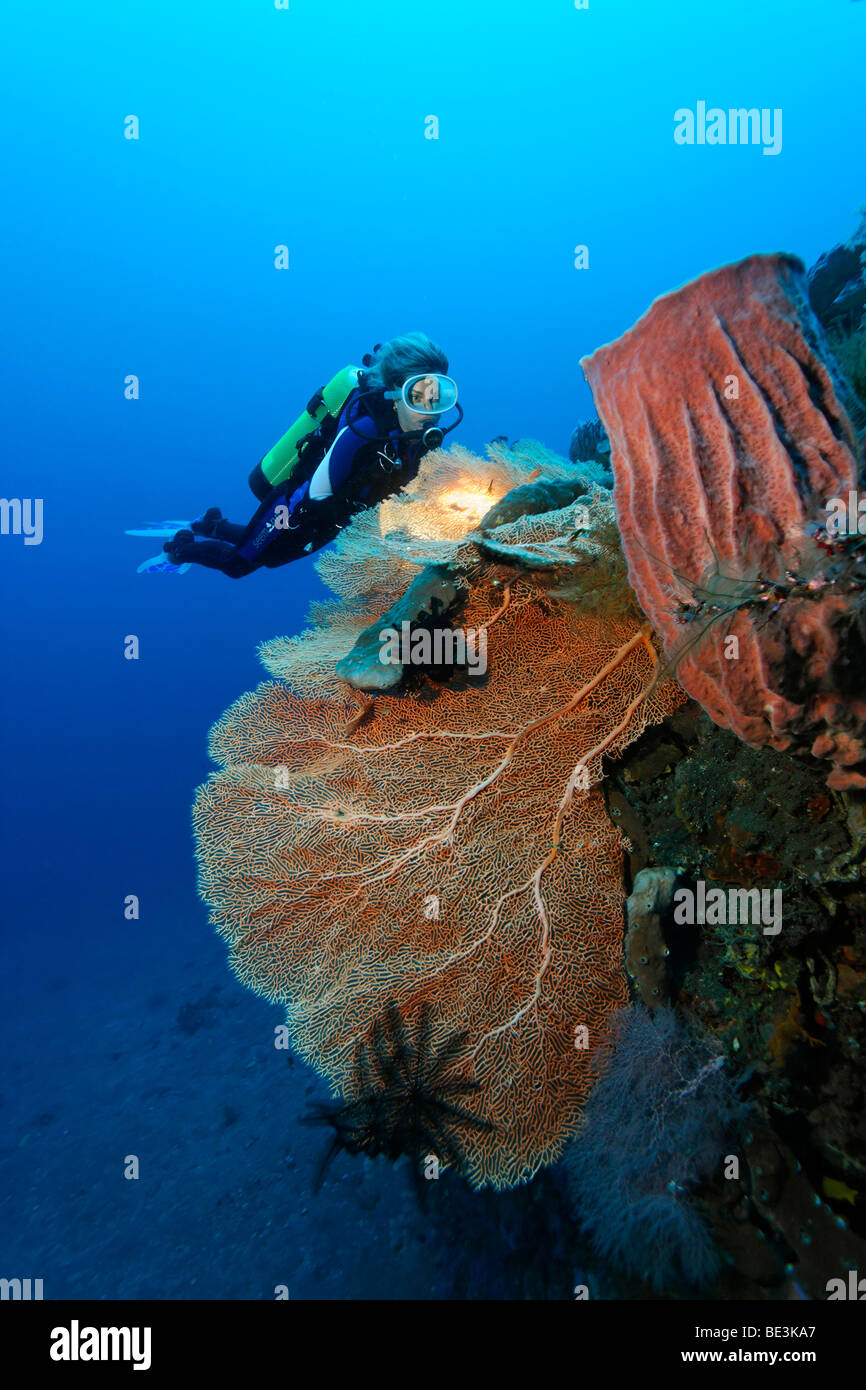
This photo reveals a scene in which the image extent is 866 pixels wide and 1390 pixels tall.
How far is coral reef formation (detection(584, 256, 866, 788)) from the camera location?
197 centimetres

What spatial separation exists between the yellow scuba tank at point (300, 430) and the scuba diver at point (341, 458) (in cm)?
1

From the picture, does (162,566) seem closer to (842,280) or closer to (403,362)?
(403,362)

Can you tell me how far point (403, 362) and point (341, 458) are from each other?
116cm

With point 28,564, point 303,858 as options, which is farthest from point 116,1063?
point 28,564

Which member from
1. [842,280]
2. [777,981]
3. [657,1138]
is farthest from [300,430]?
[657,1138]

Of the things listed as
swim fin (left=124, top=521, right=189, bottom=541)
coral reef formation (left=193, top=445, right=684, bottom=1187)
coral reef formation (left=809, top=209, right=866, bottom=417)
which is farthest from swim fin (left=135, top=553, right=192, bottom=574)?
coral reef formation (left=809, top=209, right=866, bottom=417)

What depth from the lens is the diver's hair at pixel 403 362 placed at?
18.8 feet

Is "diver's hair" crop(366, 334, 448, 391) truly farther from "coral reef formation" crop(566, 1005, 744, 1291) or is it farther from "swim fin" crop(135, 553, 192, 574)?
"coral reef formation" crop(566, 1005, 744, 1291)

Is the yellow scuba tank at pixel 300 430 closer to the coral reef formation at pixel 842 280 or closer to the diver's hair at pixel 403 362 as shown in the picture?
the diver's hair at pixel 403 362

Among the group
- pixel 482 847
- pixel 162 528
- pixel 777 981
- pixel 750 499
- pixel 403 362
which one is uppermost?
pixel 403 362

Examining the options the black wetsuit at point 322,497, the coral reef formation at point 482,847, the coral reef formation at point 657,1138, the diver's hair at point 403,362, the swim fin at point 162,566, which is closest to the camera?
the coral reef formation at point 657,1138

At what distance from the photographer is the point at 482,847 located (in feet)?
11.7

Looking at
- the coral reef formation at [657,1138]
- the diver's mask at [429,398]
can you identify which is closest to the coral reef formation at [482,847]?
the coral reef formation at [657,1138]
